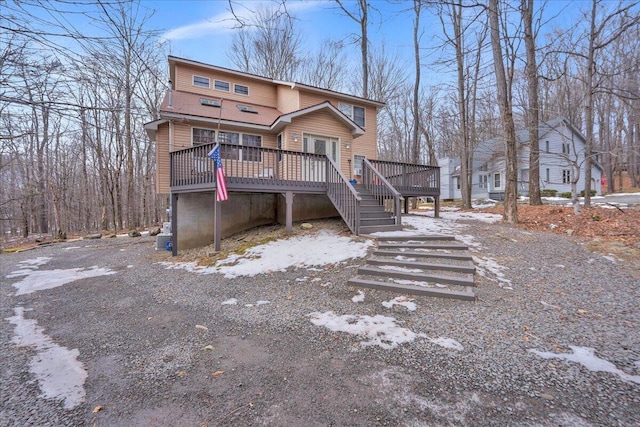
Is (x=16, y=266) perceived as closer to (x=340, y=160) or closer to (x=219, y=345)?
(x=219, y=345)

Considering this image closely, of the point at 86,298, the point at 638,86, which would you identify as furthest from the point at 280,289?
the point at 638,86

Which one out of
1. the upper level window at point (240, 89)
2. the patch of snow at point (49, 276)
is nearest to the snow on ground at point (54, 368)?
the patch of snow at point (49, 276)

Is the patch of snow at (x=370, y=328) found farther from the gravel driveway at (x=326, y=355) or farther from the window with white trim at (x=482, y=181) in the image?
the window with white trim at (x=482, y=181)

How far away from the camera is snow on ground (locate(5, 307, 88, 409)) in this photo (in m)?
2.42

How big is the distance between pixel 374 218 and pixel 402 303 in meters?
4.42

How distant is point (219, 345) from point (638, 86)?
17.0m

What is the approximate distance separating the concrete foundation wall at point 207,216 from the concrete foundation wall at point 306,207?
0.96m

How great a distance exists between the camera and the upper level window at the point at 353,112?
14.5 metres

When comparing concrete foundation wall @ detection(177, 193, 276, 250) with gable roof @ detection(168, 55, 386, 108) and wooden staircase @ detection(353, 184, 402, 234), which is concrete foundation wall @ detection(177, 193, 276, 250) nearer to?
wooden staircase @ detection(353, 184, 402, 234)

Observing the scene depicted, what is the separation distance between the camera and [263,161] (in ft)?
28.0

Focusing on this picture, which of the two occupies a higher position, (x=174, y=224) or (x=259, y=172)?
(x=259, y=172)

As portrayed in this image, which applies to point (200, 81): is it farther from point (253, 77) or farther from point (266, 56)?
point (266, 56)

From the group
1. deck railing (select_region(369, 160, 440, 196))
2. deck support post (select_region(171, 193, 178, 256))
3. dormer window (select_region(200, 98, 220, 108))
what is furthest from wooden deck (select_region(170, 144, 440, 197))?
dormer window (select_region(200, 98, 220, 108))

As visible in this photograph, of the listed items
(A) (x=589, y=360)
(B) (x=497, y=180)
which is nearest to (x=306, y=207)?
(A) (x=589, y=360)
